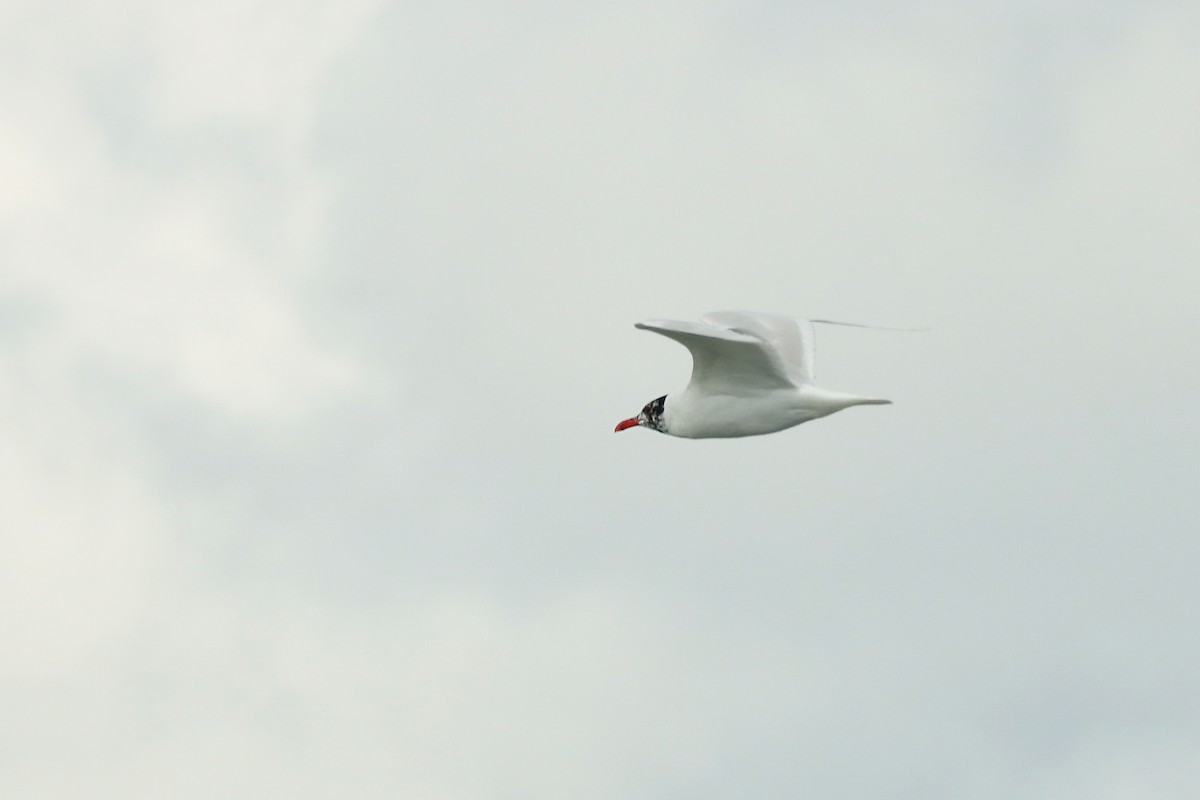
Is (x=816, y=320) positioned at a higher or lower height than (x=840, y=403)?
higher

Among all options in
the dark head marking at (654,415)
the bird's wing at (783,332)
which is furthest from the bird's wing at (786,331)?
the dark head marking at (654,415)

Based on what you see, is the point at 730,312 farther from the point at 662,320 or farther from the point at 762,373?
the point at 662,320

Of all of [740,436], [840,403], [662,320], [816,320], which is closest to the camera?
[662,320]

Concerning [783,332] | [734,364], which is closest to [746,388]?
[734,364]

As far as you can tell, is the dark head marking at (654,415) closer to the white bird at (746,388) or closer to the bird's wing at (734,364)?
the white bird at (746,388)

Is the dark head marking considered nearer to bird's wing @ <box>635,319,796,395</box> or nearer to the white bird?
the white bird

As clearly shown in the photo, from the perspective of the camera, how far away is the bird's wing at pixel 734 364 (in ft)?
74.6

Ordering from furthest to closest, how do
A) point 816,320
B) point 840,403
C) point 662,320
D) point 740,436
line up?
point 816,320 < point 740,436 < point 840,403 < point 662,320

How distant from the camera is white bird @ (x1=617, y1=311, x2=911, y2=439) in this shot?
23109 mm

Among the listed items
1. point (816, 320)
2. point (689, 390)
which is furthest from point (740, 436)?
point (816, 320)

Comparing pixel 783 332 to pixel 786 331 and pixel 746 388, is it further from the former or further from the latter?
pixel 746 388

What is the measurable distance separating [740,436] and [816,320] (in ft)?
8.78

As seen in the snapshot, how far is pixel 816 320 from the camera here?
26.6 meters

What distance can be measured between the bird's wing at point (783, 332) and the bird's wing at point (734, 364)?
0.95 m
